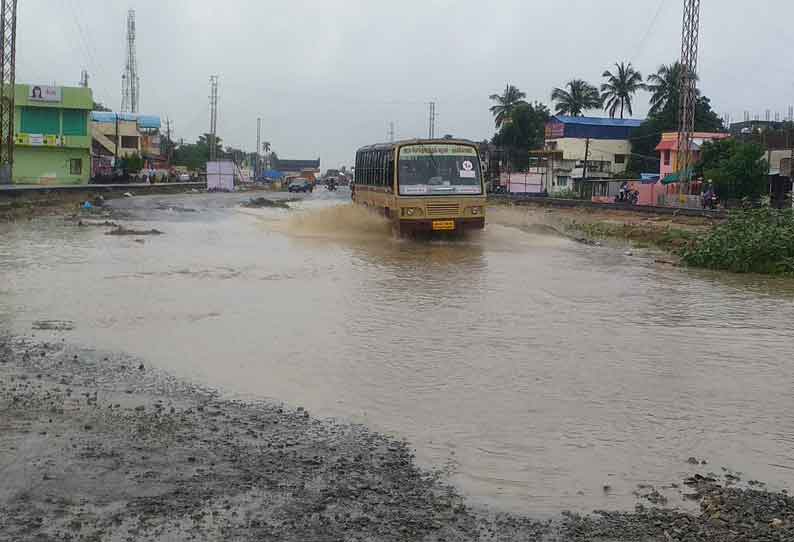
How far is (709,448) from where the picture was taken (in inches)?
251

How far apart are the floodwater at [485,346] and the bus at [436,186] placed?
196 cm

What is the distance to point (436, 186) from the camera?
22.5m

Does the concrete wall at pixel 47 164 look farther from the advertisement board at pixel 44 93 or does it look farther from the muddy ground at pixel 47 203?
the muddy ground at pixel 47 203

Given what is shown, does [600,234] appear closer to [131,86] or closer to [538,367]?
[538,367]

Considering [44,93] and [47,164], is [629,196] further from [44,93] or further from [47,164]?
[47,164]

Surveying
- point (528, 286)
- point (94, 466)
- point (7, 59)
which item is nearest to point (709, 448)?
point (94, 466)

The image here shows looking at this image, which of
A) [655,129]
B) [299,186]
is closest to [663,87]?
[655,129]

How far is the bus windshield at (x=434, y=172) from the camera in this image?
73.7ft

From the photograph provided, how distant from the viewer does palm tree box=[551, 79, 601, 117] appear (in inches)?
3588

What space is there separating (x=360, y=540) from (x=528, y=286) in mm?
11415

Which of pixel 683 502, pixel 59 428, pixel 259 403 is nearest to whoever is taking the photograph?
pixel 683 502

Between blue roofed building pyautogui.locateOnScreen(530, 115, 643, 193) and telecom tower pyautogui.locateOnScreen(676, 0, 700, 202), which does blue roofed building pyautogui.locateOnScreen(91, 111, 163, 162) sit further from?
telecom tower pyautogui.locateOnScreen(676, 0, 700, 202)

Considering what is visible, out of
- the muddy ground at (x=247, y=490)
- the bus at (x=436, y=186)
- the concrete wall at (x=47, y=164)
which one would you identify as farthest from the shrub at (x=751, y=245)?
the concrete wall at (x=47, y=164)

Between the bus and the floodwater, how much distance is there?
1961mm
